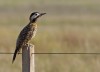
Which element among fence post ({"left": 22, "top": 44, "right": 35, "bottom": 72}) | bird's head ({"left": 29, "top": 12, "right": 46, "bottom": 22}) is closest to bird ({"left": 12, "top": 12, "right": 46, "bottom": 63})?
bird's head ({"left": 29, "top": 12, "right": 46, "bottom": 22})

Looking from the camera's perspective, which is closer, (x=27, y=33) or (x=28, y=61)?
(x=28, y=61)

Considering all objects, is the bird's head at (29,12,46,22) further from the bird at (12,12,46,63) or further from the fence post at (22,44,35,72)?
the fence post at (22,44,35,72)

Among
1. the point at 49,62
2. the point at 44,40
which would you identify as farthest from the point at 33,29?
the point at 44,40

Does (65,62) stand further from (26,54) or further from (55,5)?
(55,5)

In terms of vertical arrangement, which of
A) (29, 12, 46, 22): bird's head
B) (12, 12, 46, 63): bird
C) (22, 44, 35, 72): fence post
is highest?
(29, 12, 46, 22): bird's head

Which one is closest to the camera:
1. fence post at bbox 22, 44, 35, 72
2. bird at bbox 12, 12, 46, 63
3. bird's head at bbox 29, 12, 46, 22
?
fence post at bbox 22, 44, 35, 72

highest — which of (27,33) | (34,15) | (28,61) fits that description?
(34,15)

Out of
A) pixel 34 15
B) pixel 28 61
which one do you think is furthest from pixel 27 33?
pixel 28 61

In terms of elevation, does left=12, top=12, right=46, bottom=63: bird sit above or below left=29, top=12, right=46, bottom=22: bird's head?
below

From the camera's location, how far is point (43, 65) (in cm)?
1352

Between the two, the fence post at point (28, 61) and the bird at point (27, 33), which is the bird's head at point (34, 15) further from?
the fence post at point (28, 61)

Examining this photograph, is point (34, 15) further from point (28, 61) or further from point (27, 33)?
point (28, 61)

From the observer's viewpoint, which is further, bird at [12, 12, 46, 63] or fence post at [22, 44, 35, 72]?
bird at [12, 12, 46, 63]

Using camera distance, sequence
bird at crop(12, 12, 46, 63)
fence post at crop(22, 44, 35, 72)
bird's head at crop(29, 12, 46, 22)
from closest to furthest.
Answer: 1. fence post at crop(22, 44, 35, 72)
2. bird at crop(12, 12, 46, 63)
3. bird's head at crop(29, 12, 46, 22)
